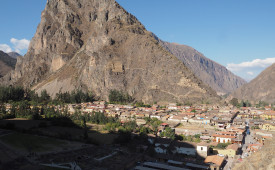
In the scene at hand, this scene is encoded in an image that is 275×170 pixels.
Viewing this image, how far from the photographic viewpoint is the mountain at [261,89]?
166 metres

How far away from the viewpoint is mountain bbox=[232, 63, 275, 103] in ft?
545

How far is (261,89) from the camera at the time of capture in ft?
575

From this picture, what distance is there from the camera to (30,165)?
3030 centimetres

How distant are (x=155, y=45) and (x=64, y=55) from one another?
210ft

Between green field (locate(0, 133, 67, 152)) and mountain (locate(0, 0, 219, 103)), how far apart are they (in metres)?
66.9

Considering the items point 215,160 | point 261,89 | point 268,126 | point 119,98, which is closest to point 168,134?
point 215,160

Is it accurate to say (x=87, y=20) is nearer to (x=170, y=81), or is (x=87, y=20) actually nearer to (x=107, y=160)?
(x=170, y=81)

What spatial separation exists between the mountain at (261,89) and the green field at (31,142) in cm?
14717

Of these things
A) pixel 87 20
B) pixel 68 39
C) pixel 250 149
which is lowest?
pixel 250 149

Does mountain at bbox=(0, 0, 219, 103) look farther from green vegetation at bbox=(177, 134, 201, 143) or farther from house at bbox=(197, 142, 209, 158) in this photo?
house at bbox=(197, 142, 209, 158)

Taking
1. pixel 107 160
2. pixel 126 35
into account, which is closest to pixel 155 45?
pixel 126 35

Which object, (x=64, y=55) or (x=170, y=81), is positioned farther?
(x=64, y=55)

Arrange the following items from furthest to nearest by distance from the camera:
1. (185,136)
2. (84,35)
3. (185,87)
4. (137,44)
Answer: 1. (84,35)
2. (137,44)
3. (185,87)
4. (185,136)

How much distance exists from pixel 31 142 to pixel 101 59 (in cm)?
9083
